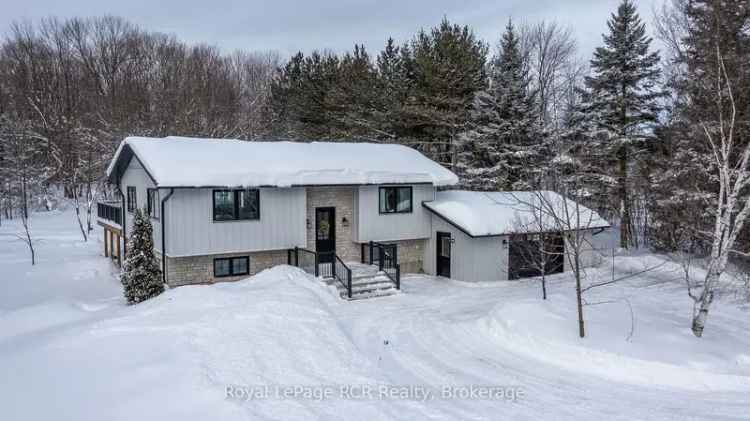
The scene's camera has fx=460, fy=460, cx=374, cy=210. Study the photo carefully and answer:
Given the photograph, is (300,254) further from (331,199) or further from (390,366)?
(390,366)

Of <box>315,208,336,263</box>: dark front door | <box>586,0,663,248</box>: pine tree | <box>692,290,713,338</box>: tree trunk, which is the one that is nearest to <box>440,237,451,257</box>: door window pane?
<box>315,208,336,263</box>: dark front door

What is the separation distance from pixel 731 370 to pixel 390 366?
632cm

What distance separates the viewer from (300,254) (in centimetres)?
1591

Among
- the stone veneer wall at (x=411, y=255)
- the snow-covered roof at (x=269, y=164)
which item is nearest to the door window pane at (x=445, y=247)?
the stone veneer wall at (x=411, y=255)

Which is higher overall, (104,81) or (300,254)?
(104,81)

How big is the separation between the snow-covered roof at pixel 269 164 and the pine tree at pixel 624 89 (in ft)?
30.9

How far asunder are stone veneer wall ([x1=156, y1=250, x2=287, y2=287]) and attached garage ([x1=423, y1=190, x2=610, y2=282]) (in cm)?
681

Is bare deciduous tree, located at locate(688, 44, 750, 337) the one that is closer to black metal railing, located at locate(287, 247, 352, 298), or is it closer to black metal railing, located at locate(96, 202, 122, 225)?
black metal railing, located at locate(287, 247, 352, 298)

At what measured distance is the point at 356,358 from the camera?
9094 millimetres

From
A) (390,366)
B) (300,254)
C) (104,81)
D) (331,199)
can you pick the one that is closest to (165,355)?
(390,366)

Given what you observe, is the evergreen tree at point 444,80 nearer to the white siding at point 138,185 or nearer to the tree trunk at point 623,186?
the tree trunk at point 623,186

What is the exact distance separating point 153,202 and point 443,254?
10.8 meters

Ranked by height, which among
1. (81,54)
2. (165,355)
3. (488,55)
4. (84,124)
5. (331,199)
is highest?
(81,54)

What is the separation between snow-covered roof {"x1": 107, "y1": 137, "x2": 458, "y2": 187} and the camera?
46.5 ft
